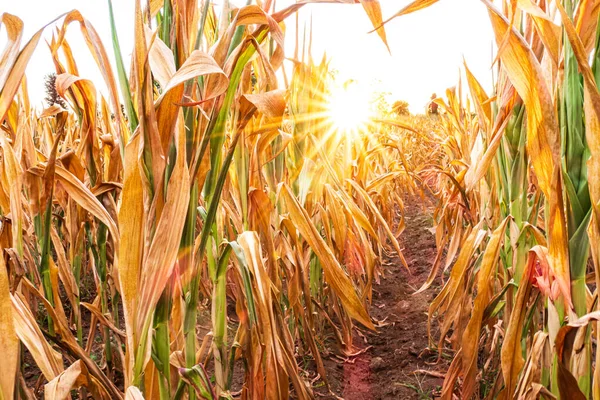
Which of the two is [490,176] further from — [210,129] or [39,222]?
[39,222]

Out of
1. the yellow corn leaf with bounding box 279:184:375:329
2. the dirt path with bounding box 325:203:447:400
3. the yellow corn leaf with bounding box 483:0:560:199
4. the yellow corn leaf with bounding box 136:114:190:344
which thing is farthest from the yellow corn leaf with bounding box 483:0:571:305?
the dirt path with bounding box 325:203:447:400

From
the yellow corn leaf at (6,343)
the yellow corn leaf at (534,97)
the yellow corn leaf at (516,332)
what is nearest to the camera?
the yellow corn leaf at (6,343)

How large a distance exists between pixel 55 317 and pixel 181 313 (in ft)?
0.76

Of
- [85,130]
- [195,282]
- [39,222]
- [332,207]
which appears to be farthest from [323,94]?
[195,282]

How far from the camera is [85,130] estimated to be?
35.2 inches

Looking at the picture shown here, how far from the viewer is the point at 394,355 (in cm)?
159

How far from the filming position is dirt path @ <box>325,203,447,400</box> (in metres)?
1.39

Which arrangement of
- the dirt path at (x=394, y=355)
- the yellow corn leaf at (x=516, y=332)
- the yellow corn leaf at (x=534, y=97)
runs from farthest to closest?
the dirt path at (x=394, y=355) < the yellow corn leaf at (x=516, y=332) < the yellow corn leaf at (x=534, y=97)

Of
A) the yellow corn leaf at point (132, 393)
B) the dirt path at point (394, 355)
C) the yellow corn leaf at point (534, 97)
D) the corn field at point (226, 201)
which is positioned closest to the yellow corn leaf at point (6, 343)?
the corn field at point (226, 201)

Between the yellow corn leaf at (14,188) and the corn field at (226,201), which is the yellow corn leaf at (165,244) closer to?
the corn field at (226,201)

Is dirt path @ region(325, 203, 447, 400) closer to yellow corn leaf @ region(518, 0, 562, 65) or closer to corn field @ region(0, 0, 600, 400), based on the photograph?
corn field @ region(0, 0, 600, 400)

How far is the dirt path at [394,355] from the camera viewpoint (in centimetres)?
139

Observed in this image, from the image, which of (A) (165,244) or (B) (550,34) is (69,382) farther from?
(B) (550,34)

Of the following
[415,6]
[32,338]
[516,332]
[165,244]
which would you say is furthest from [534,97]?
[32,338]
